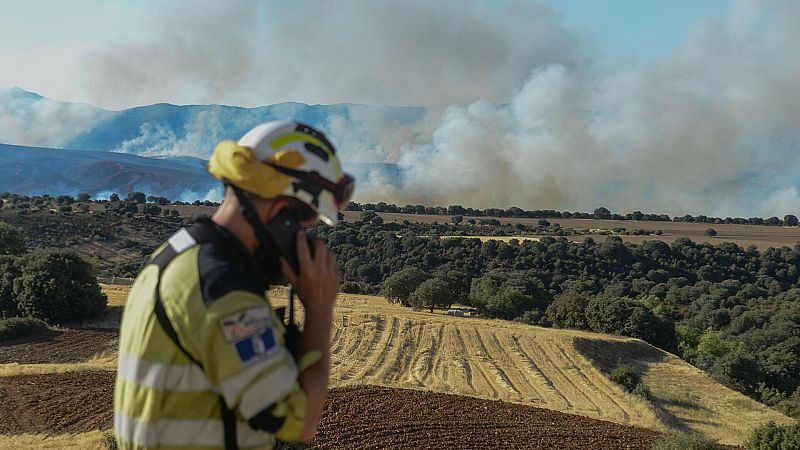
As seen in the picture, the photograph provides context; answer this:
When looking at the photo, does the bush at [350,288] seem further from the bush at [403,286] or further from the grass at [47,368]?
the grass at [47,368]

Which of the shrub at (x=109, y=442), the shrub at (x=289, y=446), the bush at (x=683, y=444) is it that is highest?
the shrub at (x=289, y=446)

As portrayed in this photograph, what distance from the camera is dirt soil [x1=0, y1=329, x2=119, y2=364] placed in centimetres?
2305

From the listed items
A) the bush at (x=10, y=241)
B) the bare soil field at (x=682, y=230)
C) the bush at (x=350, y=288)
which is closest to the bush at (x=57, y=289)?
the bush at (x=10, y=241)

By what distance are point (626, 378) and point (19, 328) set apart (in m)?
26.6

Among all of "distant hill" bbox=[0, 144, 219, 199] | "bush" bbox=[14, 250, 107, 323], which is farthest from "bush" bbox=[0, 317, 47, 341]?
"distant hill" bbox=[0, 144, 219, 199]

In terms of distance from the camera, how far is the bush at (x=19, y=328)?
25656 mm

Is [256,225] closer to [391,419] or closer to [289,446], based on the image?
[289,446]

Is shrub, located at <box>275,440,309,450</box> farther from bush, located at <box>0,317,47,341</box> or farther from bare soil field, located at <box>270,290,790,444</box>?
bush, located at <box>0,317,47,341</box>

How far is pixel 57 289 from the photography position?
29.8 m

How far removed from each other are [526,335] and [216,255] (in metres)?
30.8

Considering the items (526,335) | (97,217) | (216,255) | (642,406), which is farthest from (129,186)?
(216,255)

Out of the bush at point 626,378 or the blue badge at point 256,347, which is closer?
the blue badge at point 256,347

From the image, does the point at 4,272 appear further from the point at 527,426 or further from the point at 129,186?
the point at 129,186

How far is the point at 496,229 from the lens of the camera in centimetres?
8706
